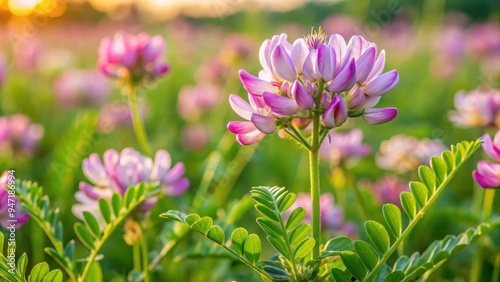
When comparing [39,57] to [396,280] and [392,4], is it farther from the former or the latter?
[396,280]

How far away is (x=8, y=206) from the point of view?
1210 millimetres

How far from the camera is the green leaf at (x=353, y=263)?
0.98 meters

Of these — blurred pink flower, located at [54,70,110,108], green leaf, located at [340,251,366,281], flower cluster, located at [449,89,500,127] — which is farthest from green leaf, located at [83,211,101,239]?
blurred pink flower, located at [54,70,110,108]

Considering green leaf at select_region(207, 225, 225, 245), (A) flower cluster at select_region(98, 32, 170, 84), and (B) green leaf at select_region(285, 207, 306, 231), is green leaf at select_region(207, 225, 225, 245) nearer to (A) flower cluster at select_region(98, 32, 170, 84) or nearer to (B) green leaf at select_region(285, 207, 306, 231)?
(B) green leaf at select_region(285, 207, 306, 231)

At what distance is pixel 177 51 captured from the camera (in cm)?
703

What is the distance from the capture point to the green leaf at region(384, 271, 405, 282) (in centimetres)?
96

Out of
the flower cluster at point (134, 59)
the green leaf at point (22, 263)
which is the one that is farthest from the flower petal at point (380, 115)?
the flower cluster at point (134, 59)

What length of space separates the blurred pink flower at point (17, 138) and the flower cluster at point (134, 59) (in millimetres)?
657

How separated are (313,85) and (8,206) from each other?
0.61 metres

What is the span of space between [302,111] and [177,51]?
615 centimetres

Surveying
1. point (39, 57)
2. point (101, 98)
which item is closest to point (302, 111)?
point (101, 98)

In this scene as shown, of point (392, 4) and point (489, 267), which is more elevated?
point (392, 4)

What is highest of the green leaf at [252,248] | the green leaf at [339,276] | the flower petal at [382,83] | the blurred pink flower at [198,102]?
the flower petal at [382,83]

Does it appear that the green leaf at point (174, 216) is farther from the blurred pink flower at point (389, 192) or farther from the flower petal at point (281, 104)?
the blurred pink flower at point (389, 192)
